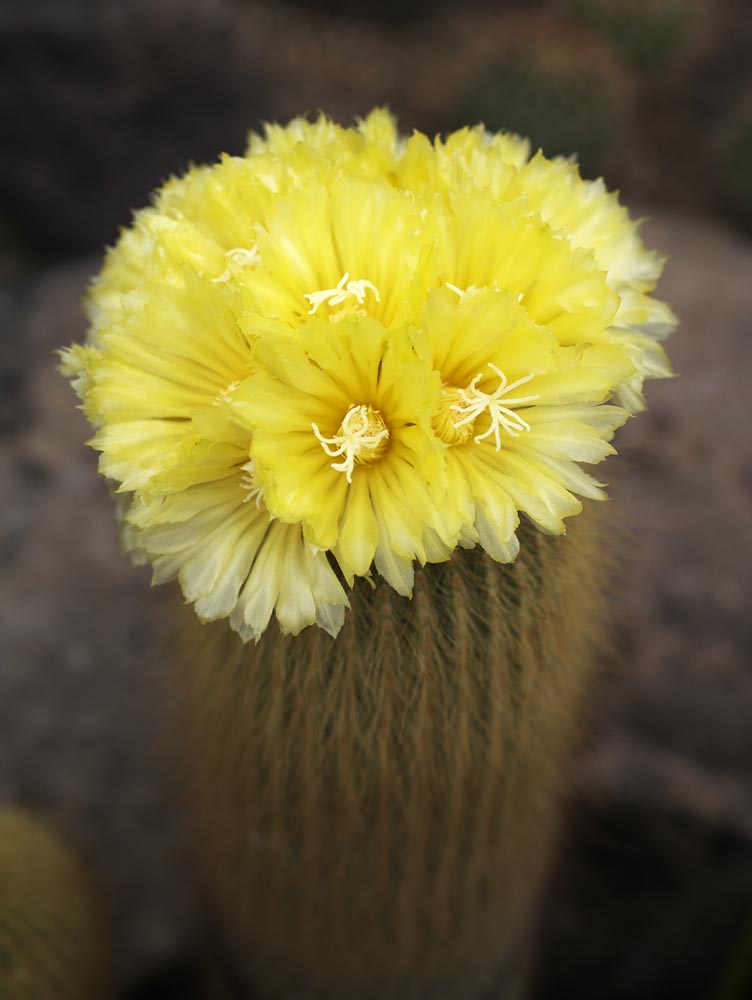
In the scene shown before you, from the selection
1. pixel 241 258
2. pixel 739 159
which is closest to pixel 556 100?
pixel 739 159

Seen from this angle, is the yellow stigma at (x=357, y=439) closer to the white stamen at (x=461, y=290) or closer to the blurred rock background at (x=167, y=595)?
the white stamen at (x=461, y=290)

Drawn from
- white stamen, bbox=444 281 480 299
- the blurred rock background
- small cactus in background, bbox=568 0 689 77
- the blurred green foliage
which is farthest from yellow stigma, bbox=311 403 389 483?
small cactus in background, bbox=568 0 689 77

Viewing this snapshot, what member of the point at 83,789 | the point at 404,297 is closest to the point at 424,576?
the point at 404,297

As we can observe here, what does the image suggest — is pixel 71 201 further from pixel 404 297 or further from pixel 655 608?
pixel 404 297

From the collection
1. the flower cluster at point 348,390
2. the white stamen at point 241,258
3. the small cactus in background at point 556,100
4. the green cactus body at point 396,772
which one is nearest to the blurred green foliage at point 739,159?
the small cactus in background at point 556,100

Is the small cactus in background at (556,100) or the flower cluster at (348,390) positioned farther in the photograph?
the small cactus in background at (556,100)

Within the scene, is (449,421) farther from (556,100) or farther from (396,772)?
(556,100)
